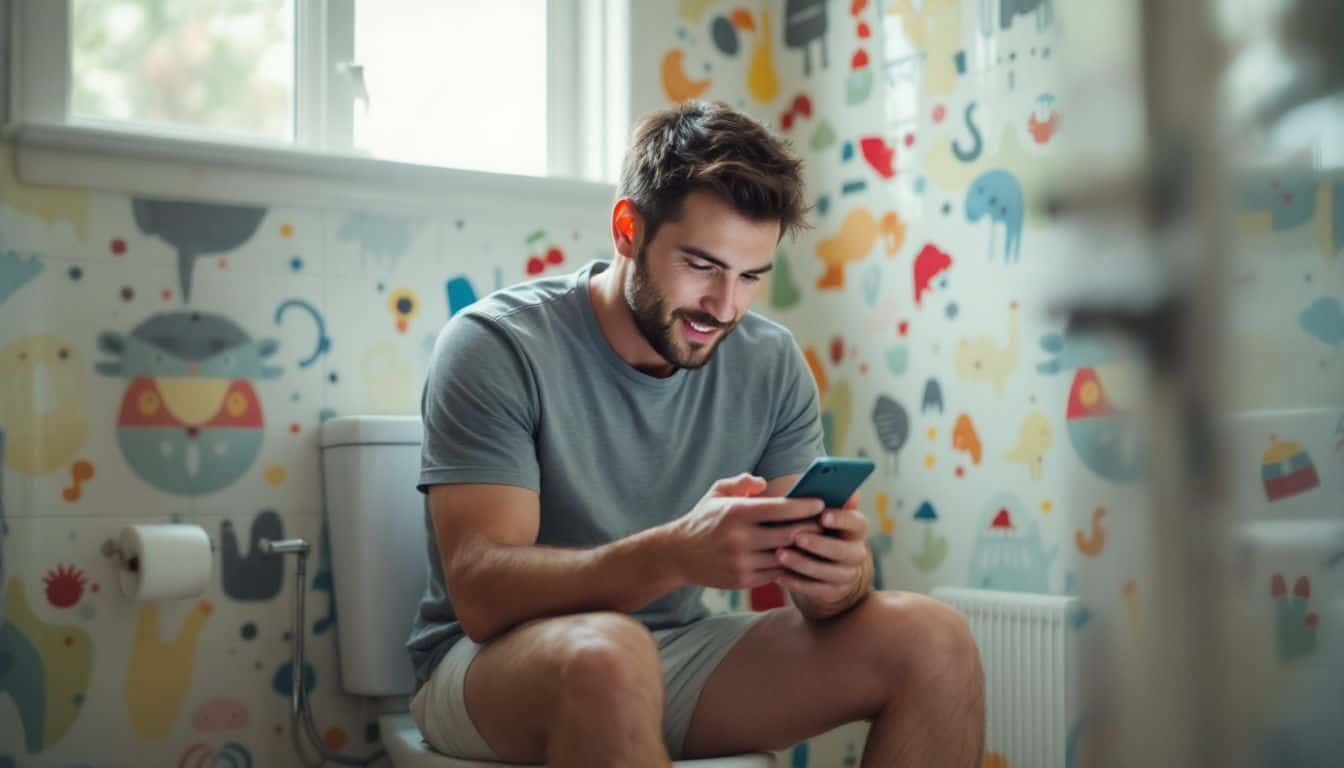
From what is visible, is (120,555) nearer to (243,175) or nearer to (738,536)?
(243,175)

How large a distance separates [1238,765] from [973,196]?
125 centimetres

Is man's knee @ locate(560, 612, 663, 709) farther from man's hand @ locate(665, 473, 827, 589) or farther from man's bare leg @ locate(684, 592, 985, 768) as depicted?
man's bare leg @ locate(684, 592, 985, 768)

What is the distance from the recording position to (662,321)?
1319 mm

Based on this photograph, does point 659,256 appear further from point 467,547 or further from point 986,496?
point 986,496

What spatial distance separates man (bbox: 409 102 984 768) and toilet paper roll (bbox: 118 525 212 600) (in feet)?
0.94

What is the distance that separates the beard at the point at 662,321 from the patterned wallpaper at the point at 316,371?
0.37 metres

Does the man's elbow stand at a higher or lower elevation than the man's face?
lower

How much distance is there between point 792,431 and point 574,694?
554mm

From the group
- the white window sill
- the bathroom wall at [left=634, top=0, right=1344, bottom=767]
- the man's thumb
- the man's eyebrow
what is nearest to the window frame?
the white window sill

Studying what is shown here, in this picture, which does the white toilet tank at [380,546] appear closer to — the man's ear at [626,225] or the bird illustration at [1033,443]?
the man's ear at [626,225]

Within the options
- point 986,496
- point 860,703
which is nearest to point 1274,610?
point 860,703

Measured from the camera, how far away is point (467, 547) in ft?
3.88

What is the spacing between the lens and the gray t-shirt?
1.25 meters

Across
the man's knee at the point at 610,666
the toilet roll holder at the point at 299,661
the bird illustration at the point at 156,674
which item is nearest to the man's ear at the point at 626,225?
the man's knee at the point at 610,666
